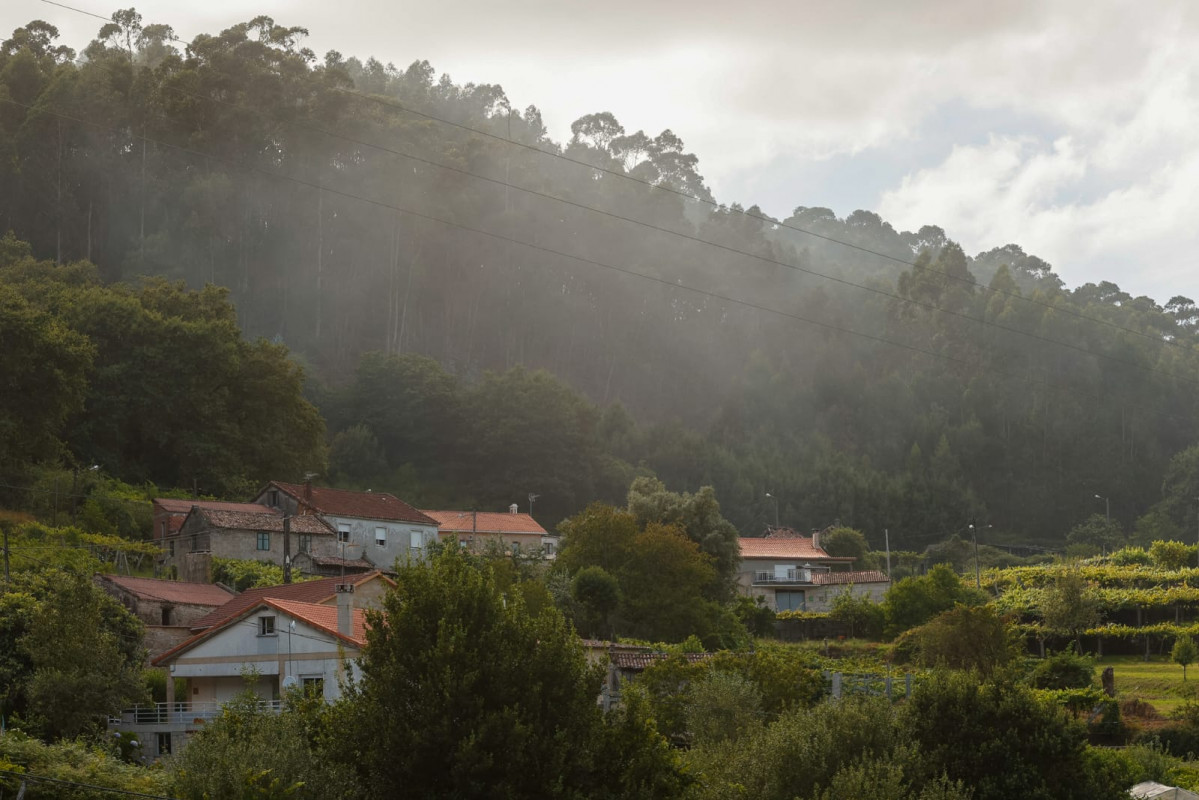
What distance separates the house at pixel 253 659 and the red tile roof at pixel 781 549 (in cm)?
3798

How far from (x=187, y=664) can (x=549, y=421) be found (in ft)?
163

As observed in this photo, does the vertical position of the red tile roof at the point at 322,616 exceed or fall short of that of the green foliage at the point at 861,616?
it exceeds it

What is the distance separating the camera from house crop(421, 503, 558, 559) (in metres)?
69.8

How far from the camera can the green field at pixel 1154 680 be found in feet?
145

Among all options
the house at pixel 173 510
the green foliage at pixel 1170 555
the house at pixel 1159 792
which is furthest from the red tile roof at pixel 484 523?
the house at pixel 1159 792

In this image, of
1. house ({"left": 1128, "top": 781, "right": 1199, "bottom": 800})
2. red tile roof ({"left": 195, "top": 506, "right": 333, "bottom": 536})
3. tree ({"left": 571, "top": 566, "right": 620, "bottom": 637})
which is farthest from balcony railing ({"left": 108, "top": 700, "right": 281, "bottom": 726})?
house ({"left": 1128, "top": 781, "right": 1199, "bottom": 800})

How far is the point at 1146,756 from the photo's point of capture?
3547cm

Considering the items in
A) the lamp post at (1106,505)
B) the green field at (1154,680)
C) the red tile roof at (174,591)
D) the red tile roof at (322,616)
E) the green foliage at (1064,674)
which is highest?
the lamp post at (1106,505)

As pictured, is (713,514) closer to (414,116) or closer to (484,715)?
(484,715)

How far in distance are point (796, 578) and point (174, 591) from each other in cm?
3583

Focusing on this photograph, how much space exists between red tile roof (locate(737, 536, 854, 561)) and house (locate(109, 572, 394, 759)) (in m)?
38.0

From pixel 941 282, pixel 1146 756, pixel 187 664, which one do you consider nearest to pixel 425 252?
pixel 941 282

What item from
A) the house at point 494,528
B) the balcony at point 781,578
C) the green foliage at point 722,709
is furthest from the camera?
the balcony at point 781,578

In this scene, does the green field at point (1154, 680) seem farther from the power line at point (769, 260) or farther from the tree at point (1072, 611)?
the power line at point (769, 260)
